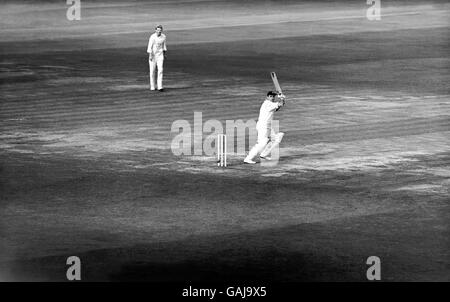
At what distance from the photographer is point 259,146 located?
70.4 ft

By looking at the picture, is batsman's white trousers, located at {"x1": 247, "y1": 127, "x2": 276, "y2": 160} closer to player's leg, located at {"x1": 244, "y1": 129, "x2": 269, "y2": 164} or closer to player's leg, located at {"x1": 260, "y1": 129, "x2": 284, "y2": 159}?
player's leg, located at {"x1": 244, "y1": 129, "x2": 269, "y2": 164}

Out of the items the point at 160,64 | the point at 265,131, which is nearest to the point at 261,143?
the point at 265,131

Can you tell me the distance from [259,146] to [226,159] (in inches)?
33.0

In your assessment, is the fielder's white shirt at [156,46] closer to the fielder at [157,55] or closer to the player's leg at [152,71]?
the fielder at [157,55]

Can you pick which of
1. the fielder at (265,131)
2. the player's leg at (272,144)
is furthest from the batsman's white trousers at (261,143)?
the player's leg at (272,144)

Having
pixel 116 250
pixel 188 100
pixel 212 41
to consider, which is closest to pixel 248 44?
pixel 212 41

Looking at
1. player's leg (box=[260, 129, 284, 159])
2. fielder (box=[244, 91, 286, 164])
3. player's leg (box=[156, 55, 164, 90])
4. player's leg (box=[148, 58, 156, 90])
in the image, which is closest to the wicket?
fielder (box=[244, 91, 286, 164])

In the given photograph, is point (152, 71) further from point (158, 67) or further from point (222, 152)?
point (222, 152)

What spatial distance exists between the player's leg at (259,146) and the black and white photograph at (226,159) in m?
0.03

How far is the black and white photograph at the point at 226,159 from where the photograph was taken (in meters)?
15.3

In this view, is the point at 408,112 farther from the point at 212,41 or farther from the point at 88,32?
the point at 88,32

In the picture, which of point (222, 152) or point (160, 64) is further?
point (160, 64)

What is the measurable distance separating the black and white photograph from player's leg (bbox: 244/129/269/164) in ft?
0.09

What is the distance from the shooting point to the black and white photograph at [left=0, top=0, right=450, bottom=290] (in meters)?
15.3
